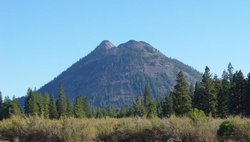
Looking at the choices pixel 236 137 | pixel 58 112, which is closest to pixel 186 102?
pixel 58 112

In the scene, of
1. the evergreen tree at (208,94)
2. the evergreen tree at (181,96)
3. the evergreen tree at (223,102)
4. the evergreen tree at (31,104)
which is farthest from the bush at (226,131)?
the evergreen tree at (31,104)

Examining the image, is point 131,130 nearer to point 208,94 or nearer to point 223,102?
point 208,94

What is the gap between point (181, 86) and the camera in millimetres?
75062

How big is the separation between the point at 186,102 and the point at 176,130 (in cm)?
5850

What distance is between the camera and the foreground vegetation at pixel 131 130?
54.4 feet

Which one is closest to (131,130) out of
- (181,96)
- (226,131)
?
(226,131)

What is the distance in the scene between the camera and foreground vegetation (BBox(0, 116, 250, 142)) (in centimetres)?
1659

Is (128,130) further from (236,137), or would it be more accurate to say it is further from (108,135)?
(236,137)

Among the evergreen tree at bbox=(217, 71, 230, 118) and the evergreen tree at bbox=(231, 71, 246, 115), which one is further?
the evergreen tree at bbox=(217, 71, 230, 118)

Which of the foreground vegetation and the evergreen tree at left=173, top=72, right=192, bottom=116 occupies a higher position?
the evergreen tree at left=173, top=72, right=192, bottom=116

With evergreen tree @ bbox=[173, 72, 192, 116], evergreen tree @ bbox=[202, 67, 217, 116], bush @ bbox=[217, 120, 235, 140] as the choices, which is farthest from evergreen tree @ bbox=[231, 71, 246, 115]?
bush @ bbox=[217, 120, 235, 140]

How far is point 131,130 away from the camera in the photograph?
18547 mm

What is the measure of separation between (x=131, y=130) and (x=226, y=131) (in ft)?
12.6

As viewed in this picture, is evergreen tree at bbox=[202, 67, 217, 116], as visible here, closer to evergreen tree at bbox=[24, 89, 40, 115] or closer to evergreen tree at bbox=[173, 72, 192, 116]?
evergreen tree at bbox=[173, 72, 192, 116]
